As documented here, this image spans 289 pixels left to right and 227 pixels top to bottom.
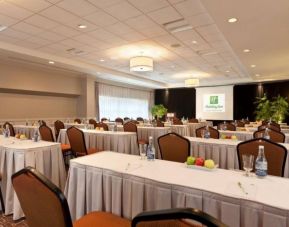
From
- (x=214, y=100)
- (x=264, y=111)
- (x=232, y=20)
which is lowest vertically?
(x=264, y=111)

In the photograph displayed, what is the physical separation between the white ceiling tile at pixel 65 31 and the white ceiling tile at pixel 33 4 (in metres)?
0.83

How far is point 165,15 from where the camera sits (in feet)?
13.4

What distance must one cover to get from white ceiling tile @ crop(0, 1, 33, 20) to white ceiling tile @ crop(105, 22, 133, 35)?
1.53 m

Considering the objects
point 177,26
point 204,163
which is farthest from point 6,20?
point 204,163

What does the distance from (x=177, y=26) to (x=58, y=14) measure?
7.70 ft

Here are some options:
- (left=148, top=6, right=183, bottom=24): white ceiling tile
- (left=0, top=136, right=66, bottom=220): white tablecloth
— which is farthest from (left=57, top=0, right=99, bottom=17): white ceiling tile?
(left=0, top=136, right=66, bottom=220): white tablecloth

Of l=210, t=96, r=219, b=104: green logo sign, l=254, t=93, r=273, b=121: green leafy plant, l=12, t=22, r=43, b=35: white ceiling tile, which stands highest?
l=12, t=22, r=43, b=35: white ceiling tile

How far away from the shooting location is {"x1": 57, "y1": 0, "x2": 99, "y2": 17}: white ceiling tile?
358 centimetres

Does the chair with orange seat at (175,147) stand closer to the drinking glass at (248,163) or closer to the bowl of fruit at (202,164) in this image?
the bowl of fruit at (202,164)

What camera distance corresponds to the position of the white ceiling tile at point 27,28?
15.0 ft

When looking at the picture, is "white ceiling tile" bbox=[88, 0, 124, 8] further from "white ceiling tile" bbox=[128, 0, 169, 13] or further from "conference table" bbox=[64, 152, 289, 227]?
"conference table" bbox=[64, 152, 289, 227]

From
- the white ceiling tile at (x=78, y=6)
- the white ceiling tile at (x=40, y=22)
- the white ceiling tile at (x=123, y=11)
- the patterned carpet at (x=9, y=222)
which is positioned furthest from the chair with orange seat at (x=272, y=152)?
the white ceiling tile at (x=40, y=22)

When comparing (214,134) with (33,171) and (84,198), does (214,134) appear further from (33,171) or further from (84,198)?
(33,171)

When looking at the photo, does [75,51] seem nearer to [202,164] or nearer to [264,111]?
[202,164]
